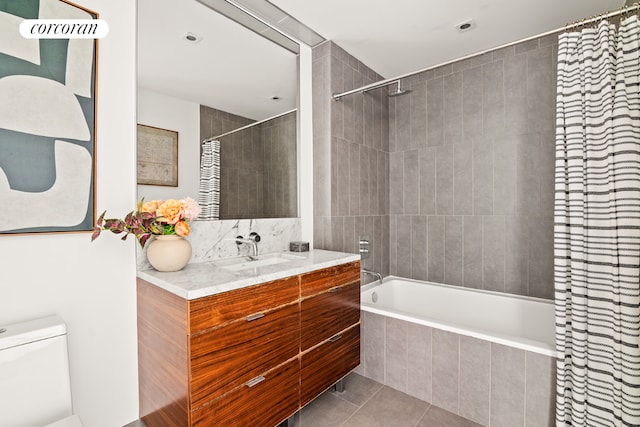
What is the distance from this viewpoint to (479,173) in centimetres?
279

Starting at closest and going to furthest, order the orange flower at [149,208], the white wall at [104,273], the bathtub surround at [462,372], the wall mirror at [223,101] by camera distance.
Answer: the white wall at [104,273] → the orange flower at [149,208] → the bathtub surround at [462,372] → the wall mirror at [223,101]

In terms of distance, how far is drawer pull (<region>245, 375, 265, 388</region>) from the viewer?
147cm

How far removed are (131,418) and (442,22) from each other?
127 inches

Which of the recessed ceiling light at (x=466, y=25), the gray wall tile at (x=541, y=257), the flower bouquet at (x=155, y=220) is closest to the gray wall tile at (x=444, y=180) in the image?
the gray wall tile at (x=541, y=257)

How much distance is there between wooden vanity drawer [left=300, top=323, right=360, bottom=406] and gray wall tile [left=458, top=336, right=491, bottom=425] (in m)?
0.67

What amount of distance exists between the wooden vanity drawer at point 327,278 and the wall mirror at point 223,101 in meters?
0.68

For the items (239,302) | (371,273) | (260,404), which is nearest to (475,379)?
(371,273)

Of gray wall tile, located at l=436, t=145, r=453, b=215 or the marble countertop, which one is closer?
the marble countertop

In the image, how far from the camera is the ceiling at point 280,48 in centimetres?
181

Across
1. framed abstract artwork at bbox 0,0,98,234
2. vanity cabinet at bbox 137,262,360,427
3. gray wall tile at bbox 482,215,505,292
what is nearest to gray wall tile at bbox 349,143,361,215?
vanity cabinet at bbox 137,262,360,427

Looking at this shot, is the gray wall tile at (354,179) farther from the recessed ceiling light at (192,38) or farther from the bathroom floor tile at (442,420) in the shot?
the bathroom floor tile at (442,420)

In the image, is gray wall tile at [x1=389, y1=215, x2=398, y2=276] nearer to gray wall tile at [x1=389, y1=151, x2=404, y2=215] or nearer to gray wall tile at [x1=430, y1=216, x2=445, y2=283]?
gray wall tile at [x1=389, y1=151, x2=404, y2=215]

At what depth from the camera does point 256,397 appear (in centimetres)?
150

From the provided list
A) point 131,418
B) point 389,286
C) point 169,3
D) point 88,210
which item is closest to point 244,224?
point 88,210
